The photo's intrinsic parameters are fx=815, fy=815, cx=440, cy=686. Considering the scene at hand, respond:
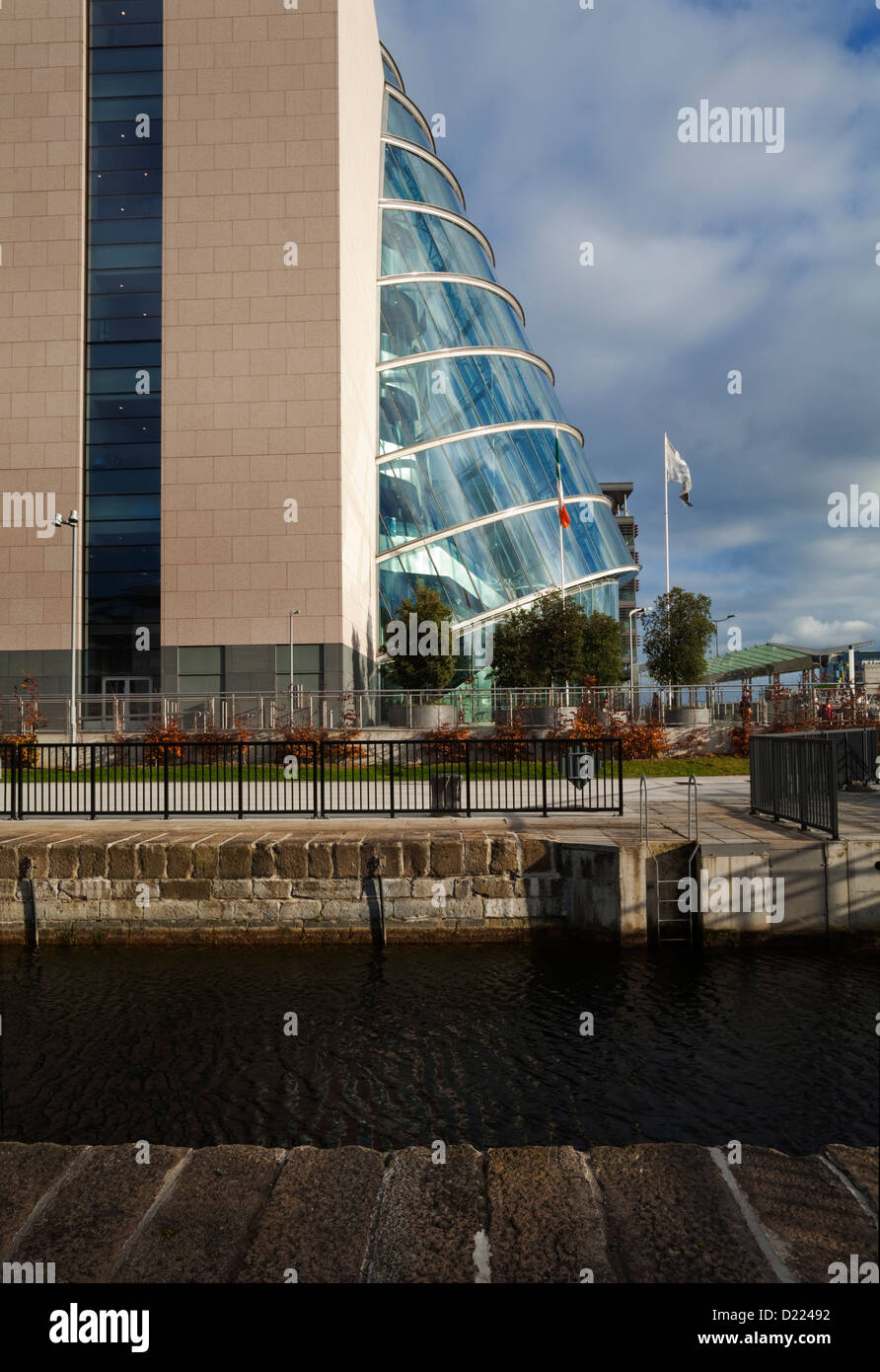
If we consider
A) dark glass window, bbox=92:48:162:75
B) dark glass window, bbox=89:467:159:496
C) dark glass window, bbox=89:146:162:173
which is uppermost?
dark glass window, bbox=92:48:162:75

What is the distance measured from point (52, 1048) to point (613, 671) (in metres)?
26.9

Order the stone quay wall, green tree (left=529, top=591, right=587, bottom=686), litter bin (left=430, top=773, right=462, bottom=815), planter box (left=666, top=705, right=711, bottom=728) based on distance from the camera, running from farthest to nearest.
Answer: green tree (left=529, top=591, right=587, bottom=686) → planter box (left=666, top=705, right=711, bottom=728) → litter bin (left=430, top=773, right=462, bottom=815) → the stone quay wall

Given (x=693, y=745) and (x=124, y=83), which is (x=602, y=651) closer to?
(x=693, y=745)

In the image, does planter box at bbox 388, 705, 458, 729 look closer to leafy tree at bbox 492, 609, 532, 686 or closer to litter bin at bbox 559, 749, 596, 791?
leafy tree at bbox 492, 609, 532, 686

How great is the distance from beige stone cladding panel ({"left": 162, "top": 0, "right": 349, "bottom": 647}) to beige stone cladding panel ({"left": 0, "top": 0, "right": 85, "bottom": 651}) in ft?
12.4

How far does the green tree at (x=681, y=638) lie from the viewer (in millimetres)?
32812

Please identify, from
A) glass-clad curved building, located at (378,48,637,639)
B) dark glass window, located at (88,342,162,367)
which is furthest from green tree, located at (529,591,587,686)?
dark glass window, located at (88,342,162,367)

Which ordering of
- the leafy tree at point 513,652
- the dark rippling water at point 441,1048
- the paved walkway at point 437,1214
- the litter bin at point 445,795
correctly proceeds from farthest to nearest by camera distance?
the leafy tree at point 513,652
the litter bin at point 445,795
the dark rippling water at point 441,1048
the paved walkway at point 437,1214

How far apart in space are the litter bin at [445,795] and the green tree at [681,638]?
72.3 feet

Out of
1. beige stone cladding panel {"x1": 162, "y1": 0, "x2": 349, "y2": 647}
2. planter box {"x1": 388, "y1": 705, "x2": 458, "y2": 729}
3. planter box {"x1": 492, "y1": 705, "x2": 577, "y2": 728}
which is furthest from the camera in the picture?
beige stone cladding panel {"x1": 162, "y1": 0, "x2": 349, "y2": 647}

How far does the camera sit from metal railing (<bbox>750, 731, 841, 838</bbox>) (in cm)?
986

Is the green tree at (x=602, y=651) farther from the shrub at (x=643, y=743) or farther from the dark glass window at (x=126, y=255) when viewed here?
the dark glass window at (x=126, y=255)

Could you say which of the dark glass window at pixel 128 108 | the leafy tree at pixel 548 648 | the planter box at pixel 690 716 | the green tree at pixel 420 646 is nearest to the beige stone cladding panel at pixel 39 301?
the dark glass window at pixel 128 108

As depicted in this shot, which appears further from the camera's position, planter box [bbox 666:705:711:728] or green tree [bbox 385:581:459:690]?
green tree [bbox 385:581:459:690]
